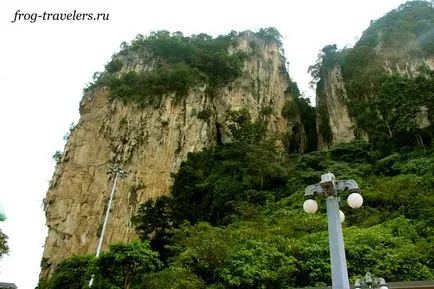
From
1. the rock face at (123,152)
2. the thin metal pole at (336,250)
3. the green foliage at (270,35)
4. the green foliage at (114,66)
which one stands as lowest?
the thin metal pole at (336,250)

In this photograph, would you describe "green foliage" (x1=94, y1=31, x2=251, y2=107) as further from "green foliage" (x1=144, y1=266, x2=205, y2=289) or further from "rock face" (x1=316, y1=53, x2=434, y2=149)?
"green foliage" (x1=144, y1=266, x2=205, y2=289)

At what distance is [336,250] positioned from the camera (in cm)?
493

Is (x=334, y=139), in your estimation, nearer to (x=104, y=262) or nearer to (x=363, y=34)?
(x=363, y=34)

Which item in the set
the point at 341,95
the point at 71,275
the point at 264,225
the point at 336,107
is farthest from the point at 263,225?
the point at 341,95

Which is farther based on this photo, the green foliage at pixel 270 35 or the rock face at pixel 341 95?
the green foliage at pixel 270 35

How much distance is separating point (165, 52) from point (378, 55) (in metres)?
17.4

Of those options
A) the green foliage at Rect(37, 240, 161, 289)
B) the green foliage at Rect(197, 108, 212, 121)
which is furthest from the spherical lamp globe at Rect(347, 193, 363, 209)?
the green foliage at Rect(197, 108, 212, 121)

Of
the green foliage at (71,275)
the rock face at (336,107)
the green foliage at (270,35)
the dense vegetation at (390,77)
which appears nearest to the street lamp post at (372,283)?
the green foliage at (71,275)

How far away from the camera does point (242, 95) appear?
118 ft

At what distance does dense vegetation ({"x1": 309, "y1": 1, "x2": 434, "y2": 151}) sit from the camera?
26078 millimetres

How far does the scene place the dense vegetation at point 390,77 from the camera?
2608 centimetres

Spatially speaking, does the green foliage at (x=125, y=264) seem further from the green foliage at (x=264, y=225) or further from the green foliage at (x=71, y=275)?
Answer: the green foliage at (x=71, y=275)

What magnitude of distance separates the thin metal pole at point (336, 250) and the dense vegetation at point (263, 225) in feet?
28.2

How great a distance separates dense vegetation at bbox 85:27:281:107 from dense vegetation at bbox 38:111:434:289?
15.8 feet
